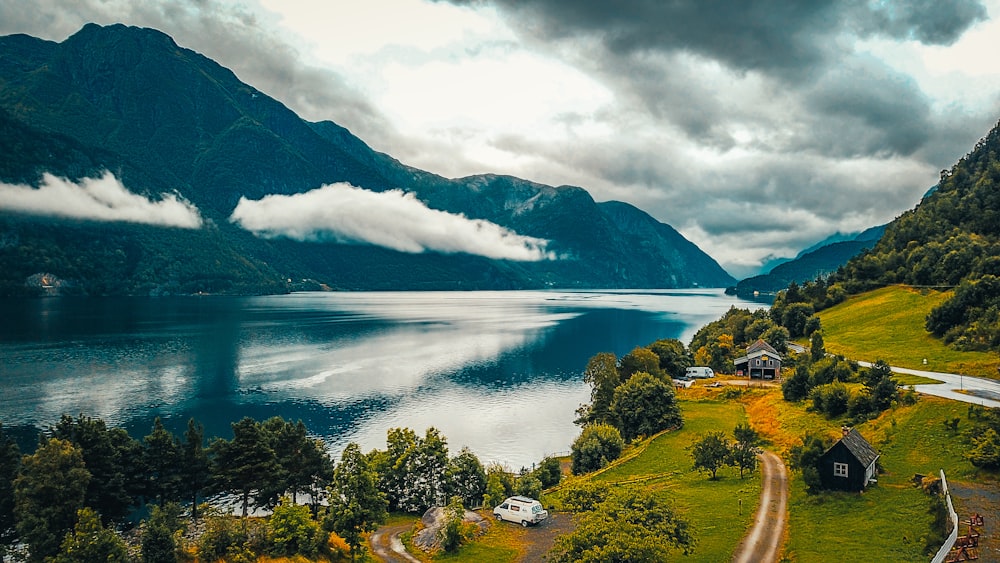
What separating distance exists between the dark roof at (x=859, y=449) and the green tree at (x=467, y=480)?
3211cm

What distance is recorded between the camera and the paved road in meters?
52.9

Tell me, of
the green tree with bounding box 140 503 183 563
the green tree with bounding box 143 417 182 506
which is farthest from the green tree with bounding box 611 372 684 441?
the green tree with bounding box 140 503 183 563

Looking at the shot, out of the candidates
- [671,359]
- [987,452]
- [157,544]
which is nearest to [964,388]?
[987,452]

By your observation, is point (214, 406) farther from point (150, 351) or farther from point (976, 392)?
point (976, 392)

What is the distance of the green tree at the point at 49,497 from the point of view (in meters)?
36.7

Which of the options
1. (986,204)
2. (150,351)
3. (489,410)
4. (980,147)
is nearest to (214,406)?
(489,410)

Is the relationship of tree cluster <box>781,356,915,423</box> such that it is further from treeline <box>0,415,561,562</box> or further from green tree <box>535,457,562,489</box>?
treeline <box>0,415,561,562</box>

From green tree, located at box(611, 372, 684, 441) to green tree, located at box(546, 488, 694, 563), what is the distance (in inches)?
1734

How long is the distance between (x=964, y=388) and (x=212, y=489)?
7428cm

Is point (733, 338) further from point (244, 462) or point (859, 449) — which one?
point (244, 462)

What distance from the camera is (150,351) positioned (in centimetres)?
15588

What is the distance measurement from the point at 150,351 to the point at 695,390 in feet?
463

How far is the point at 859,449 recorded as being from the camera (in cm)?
4234

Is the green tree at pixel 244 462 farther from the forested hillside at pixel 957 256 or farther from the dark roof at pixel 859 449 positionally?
the forested hillside at pixel 957 256
